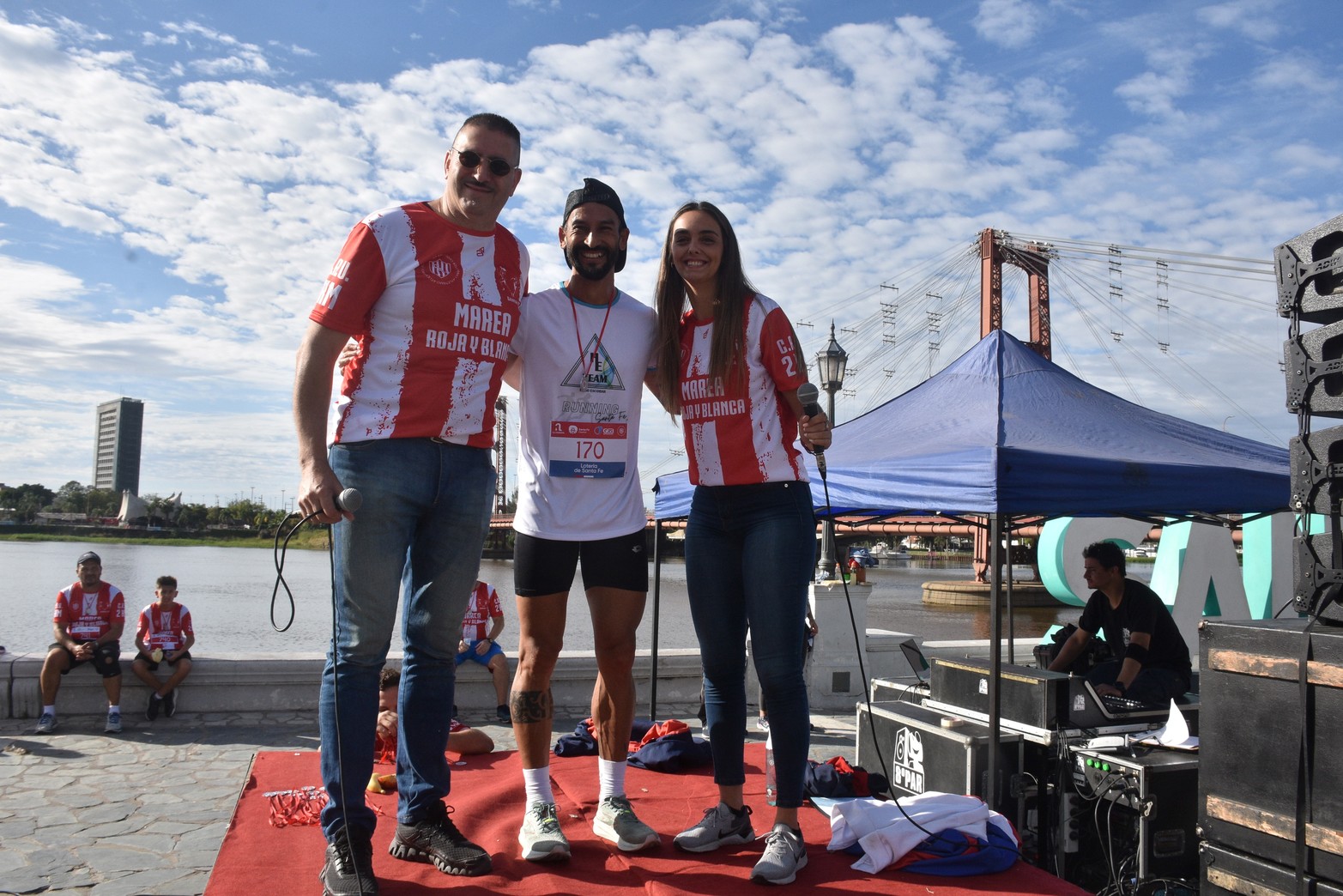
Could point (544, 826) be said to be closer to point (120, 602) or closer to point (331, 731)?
point (331, 731)

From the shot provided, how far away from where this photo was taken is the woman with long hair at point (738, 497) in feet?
8.82

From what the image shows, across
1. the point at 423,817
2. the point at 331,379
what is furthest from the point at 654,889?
the point at 331,379

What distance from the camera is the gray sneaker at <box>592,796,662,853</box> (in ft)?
9.02

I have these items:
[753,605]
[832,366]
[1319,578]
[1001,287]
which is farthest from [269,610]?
[1001,287]

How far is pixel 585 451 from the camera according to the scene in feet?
9.18

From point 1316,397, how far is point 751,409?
149cm

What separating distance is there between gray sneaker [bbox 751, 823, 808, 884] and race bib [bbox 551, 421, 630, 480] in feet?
3.72

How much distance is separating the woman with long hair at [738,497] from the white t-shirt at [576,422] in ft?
0.62

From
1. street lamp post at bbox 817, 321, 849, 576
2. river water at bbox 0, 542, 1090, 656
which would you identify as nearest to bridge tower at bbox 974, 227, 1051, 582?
river water at bbox 0, 542, 1090, 656

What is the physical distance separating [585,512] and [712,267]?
862mm

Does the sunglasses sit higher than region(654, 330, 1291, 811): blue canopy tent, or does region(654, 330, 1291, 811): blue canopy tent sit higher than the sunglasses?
the sunglasses

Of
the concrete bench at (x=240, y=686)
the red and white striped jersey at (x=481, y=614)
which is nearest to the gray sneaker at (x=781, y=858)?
the concrete bench at (x=240, y=686)

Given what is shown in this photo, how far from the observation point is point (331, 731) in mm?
2355

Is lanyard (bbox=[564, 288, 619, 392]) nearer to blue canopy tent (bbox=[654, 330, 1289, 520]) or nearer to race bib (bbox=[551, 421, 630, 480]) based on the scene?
race bib (bbox=[551, 421, 630, 480])
